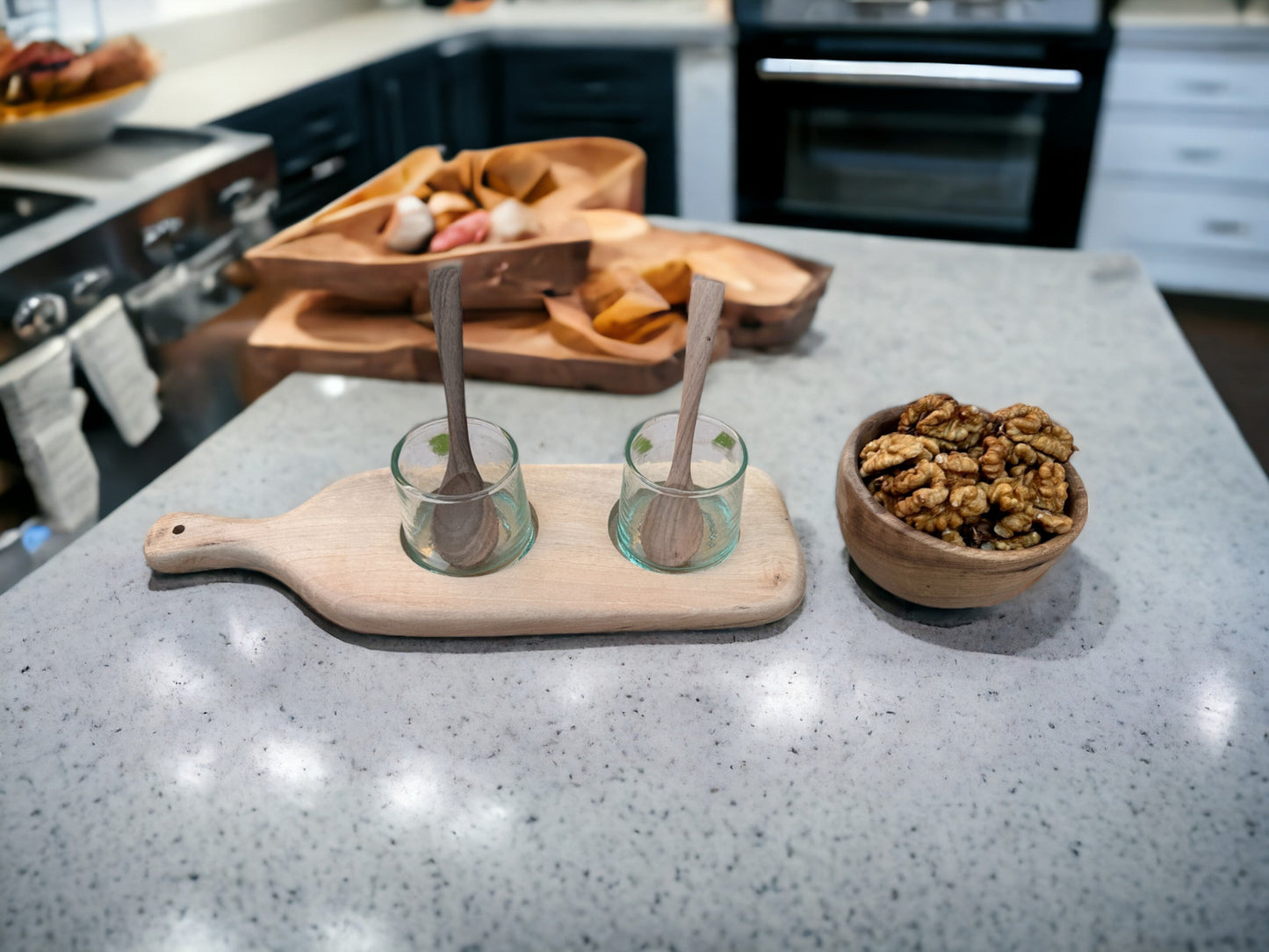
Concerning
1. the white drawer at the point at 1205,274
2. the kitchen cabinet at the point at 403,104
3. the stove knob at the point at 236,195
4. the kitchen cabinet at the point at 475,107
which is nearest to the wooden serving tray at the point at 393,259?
the stove knob at the point at 236,195

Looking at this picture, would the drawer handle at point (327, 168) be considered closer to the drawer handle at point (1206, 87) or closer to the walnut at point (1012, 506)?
the walnut at point (1012, 506)

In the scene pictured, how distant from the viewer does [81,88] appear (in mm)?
1257

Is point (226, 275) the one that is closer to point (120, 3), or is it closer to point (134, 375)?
point (134, 375)

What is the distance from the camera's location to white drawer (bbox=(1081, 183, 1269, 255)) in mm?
2248

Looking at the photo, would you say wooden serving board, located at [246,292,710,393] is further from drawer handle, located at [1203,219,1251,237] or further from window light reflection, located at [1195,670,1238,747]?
drawer handle, located at [1203,219,1251,237]

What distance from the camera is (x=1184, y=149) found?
2189 mm

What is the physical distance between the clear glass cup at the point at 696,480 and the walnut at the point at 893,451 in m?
0.09

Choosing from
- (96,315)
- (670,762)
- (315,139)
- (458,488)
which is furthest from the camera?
(315,139)

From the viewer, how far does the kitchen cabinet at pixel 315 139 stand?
1.64 metres

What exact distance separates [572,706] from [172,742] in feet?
0.83

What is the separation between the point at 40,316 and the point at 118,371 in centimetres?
9

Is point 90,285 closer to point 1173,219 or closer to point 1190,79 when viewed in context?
point 1190,79

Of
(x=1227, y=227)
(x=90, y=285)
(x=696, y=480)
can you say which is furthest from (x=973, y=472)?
(x=1227, y=227)

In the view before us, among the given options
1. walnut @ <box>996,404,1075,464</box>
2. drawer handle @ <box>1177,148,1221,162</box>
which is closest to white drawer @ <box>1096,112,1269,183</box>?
drawer handle @ <box>1177,148,1221,162</box>
